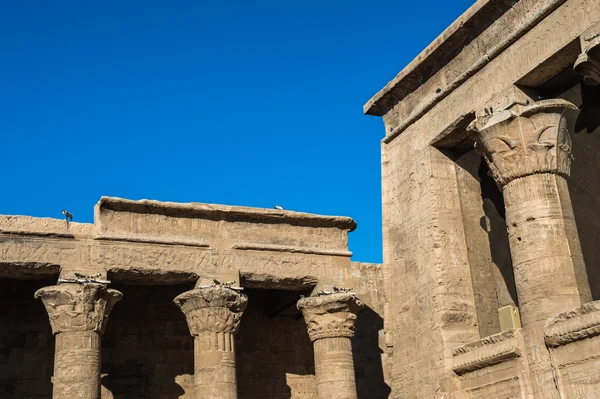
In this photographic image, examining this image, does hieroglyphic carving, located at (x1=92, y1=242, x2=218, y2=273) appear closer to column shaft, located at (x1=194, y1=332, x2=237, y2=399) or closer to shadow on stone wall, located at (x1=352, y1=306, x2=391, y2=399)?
column shaft, located at (x1=194, y1=332, x2=237, y2=399)

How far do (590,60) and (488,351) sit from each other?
418 centimetres

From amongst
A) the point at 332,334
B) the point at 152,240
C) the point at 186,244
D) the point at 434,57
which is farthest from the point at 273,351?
the point at 434,57

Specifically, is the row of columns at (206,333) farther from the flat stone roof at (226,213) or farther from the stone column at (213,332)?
the flat stone roof at (226,213)

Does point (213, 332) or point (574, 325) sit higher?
point (213, 332)

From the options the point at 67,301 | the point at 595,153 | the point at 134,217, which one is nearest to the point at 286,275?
the point at 134,217

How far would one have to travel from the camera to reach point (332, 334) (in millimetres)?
13266

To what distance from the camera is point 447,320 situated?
40.9ft

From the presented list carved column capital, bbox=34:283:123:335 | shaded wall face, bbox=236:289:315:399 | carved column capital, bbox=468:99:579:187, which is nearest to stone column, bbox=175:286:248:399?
carved column capital, bbox=34:283:123:335

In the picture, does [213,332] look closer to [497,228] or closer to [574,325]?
[497,228]

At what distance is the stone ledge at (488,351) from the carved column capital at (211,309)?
3341 millimetres

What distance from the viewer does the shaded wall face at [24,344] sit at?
1345 centimetres

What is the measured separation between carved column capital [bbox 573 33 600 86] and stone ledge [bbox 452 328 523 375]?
342 centimetres

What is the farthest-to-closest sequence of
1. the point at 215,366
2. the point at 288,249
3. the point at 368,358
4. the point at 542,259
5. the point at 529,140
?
1. the point at 368,358
2. the point at 288,249
3. the point at 215,366
4. the point at 529,140
5. the point at 542,259

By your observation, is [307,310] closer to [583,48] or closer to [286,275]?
[286,275]
